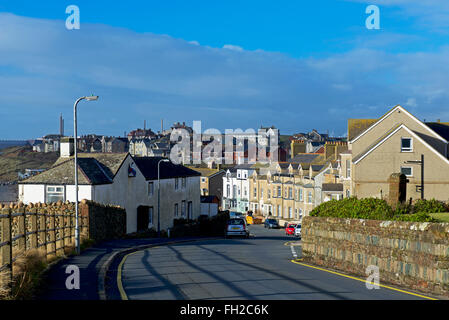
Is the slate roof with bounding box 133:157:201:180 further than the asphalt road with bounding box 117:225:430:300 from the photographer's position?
Yes

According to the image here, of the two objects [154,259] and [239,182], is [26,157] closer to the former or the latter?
[239,182]

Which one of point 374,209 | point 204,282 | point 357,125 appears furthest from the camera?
point 357,125

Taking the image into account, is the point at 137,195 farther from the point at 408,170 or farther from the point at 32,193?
the point at 408,170

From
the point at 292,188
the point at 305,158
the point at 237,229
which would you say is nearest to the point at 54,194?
the point at 237,229

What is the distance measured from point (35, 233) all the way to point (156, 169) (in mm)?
36504

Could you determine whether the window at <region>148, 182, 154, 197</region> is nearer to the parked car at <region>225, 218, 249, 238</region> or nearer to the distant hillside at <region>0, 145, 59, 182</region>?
the parked car at <region>225, 218, 249, 238</region>

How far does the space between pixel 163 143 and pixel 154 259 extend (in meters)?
129

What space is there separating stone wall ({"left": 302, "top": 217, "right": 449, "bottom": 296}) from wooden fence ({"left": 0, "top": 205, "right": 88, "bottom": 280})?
989cm

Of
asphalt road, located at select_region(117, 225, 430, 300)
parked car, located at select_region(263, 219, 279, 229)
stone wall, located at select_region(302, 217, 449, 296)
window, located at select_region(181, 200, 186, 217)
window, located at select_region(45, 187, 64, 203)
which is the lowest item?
parked car, located at select_region(263, 219, 279, 229)

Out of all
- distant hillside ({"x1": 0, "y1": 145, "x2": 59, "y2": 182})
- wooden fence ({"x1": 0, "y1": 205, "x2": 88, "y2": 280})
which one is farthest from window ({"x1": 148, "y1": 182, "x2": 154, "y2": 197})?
distant hillside ({"x1": 0, "y1": 145, "x2": 59, "y2": 182})

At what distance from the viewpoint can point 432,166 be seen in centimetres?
4109

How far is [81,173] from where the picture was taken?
38281mm

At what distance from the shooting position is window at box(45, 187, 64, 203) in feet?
127
